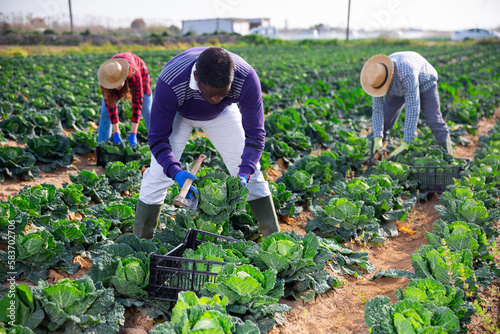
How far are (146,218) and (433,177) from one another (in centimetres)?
356

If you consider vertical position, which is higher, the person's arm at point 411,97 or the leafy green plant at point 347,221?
the person's arm at point 411,97

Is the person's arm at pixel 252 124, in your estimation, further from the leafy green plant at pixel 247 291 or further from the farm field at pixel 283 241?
the leafy green plant at pixel 247 291

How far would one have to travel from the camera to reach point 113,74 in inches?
196

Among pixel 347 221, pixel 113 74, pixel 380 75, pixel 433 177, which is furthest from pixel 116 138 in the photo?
pixel 433 177

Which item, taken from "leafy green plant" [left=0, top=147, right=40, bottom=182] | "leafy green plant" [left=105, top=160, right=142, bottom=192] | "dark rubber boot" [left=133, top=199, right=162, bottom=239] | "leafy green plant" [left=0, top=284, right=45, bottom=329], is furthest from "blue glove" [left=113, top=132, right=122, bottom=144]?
"leafy green plant" [left=0, top=284, right=45, bottom=329]

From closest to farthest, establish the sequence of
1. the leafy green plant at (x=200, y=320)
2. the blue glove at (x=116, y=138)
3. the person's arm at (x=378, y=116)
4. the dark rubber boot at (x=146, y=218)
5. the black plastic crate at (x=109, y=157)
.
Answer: the leafy green plant at (x=200, y=320), the dark rubber boot at (x=146, y=218), the person's arm at (x=378, y=116), the black plastic crate at (x=109, y=157), the blue glove at (x=116, y=138)

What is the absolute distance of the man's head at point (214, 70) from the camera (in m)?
2.51

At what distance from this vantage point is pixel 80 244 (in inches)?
136

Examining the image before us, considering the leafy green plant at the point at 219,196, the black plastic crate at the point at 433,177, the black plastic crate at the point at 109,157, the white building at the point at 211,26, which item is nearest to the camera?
the leafy green plant at the point at 219,196

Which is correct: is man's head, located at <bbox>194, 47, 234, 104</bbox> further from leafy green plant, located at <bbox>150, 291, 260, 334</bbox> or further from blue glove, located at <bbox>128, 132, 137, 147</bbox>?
blue glove, located at <bbox>128, 132, 137, 147</bbox>

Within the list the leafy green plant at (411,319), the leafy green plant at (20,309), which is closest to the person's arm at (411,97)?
the leafy green plant at (411,319)

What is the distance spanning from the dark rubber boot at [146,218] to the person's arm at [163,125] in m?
0.48

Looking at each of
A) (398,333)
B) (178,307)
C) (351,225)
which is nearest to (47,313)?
(178,307)

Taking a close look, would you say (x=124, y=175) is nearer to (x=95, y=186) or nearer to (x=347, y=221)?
(x=95, y=186)
